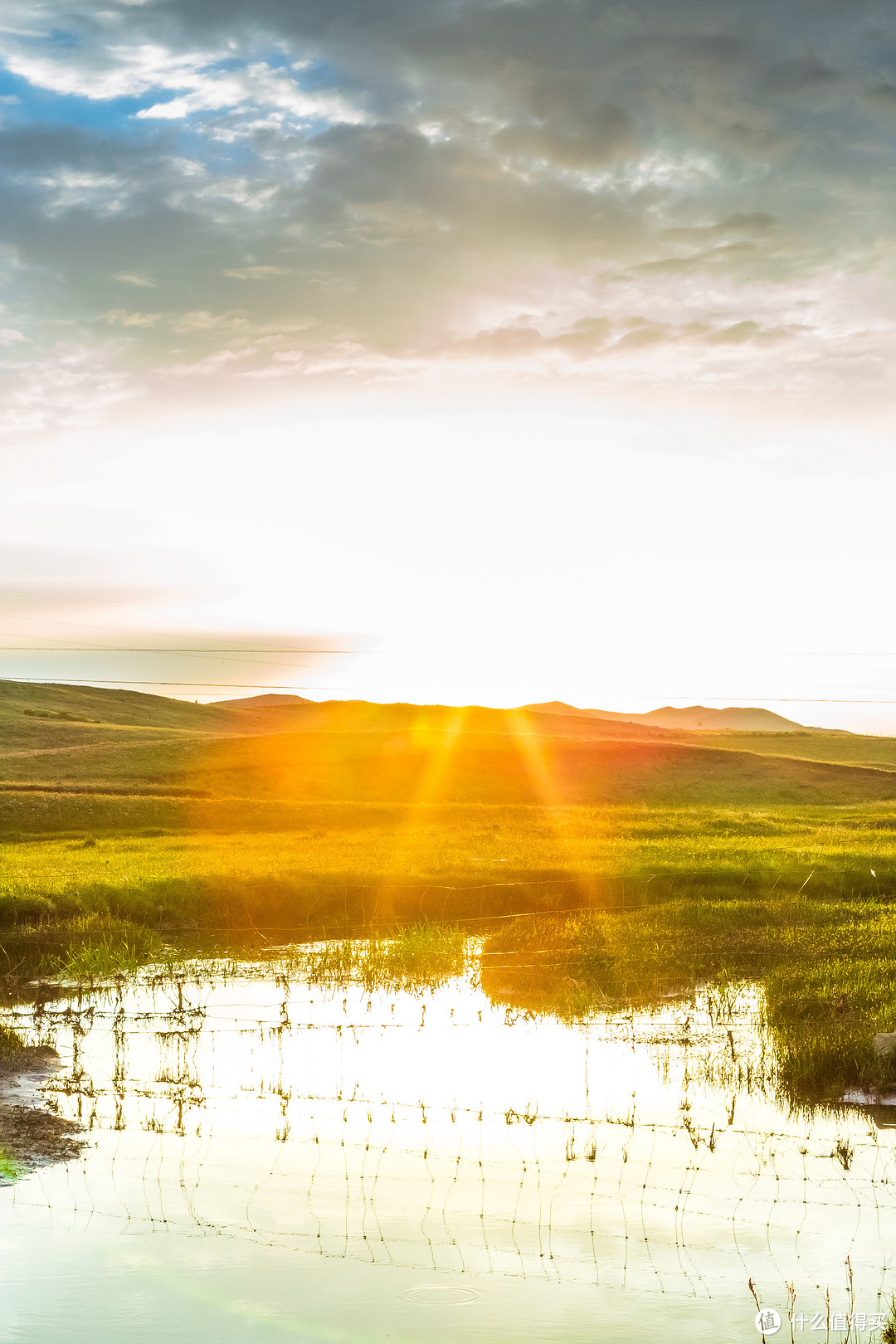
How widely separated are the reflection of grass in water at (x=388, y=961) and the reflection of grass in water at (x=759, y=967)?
914 millimetres

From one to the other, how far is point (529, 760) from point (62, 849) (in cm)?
4834

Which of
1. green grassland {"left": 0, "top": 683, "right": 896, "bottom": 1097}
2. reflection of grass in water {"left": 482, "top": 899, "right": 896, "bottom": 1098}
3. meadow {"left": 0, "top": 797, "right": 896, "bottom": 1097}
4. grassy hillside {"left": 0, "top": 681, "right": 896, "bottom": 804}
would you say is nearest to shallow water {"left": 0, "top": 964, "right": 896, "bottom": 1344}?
reflection of grass in water {"left": 482, "top": 899, "right": 896, "bottom": 1098}

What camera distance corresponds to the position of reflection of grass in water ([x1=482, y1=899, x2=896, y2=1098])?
1642cm

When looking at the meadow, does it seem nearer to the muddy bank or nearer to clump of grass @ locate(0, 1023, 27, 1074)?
clump of grass @ locate(0, 1023, 27, 1074)

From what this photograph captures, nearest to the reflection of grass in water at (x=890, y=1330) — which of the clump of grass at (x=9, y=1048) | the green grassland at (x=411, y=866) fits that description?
the clump of grass at (x=9, y=1048)

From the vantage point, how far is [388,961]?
25.4 metres

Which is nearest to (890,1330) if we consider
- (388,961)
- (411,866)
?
(388,961)

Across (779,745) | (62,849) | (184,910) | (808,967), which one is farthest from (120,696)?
(808,967)

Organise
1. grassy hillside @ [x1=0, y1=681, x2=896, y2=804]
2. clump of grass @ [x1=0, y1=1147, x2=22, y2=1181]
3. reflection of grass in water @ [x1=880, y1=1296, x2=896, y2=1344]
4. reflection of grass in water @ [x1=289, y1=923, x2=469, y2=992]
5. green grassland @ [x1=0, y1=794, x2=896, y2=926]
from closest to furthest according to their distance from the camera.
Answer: reflection of grass in water @ [x1=880, y1=1296, x2=896, y2=1344], clump of grass @ [x1=0, y1=1147, x2=22, y2=1181], reflection of grass in water @ [x1=289, y1=923, x2=469, y2=992], green grassland @ [x1=0, y1=794, x2=896, y2=926], grassy hillside @ [x1=0, y1=681, x2=896, y2=804]

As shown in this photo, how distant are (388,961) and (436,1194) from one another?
1327cm

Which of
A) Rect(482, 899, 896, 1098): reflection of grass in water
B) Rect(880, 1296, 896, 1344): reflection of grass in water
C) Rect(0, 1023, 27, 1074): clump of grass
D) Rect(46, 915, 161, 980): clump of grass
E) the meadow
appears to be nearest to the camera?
Rect(880, 1296, 896, 1344): reflection of grass in water

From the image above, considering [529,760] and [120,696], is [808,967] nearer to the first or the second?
[529,760]

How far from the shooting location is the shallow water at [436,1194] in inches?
376

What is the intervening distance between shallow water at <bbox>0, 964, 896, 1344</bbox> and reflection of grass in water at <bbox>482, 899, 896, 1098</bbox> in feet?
3.17
